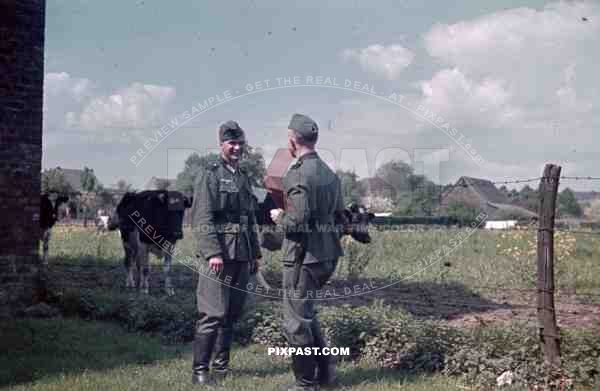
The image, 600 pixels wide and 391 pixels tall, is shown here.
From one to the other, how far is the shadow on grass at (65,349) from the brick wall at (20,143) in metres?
0.96

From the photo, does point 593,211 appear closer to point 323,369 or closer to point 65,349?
point 323,369

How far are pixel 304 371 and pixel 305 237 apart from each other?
42.2 inches

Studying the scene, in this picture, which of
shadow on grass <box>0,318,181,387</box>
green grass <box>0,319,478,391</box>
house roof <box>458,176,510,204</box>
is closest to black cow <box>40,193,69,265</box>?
shadow on grass <box>0,318,181,387</box>

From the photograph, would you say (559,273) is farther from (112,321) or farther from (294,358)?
(112,321)

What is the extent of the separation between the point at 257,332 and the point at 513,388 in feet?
9.35

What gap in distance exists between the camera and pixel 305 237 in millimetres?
5074

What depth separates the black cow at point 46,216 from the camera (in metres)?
11.4

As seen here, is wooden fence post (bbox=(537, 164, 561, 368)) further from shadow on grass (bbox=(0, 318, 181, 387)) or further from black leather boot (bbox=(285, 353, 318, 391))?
shadow on grass (bbox=(0, 318, 181, 387))

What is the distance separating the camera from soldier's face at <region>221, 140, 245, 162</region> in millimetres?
5551

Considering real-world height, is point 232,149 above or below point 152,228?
above

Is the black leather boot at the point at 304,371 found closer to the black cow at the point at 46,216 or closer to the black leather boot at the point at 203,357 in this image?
the black leather boot at the point at 203,357

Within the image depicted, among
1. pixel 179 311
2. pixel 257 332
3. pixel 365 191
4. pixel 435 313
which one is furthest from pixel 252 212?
pixel 365 191

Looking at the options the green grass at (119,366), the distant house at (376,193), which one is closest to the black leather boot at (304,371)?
the green grass at (119,366)

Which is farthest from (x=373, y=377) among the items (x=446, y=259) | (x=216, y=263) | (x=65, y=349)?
(x=446, y=259)
